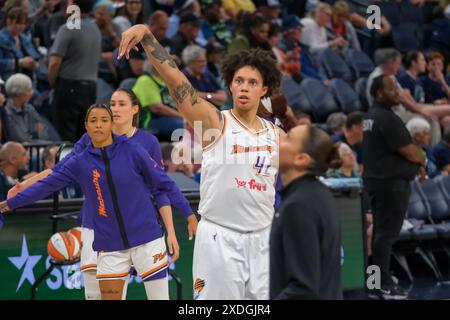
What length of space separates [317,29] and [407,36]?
2.23 meters

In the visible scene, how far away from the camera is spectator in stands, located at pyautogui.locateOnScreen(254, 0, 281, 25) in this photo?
15.5 m

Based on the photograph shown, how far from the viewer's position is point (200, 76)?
12.3 m

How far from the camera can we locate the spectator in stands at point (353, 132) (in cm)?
1215

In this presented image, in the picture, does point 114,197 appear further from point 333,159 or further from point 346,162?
point 346,162

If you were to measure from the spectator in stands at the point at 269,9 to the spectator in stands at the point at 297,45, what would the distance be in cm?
19

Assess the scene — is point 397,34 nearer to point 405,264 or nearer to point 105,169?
point 405,264

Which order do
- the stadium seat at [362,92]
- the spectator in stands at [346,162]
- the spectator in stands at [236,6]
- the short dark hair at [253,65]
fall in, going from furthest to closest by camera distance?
the spectator in stands at [236,6], the stadium seat at [362,92], the spectator in stands at [346,162], the short dark hair at [253,65]

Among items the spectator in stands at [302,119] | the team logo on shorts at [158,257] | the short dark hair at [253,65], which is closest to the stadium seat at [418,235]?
the spectator in stands at [302,119]

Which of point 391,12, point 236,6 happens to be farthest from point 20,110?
point 391,12

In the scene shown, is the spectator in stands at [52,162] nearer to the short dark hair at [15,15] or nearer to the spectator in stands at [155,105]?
the spectator in stands at [155,105]

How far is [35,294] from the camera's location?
880cm

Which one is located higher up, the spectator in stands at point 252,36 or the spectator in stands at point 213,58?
the spectator in stands at point 252,36
